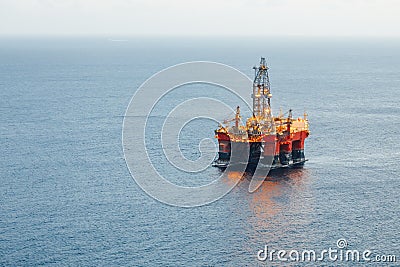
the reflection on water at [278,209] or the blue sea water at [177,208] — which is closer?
the blue sea water at [177,208]

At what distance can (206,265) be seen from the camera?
72.6 metres

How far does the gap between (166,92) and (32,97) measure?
134ft

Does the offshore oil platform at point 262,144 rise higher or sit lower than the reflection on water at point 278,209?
higher

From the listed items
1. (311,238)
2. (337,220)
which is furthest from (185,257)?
(337,220)

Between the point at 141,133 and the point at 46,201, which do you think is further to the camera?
the point at 141,133

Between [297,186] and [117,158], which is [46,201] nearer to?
[117,158]
